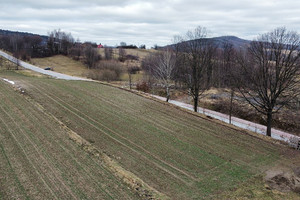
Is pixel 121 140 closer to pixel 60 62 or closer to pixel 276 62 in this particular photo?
pixel 276 62

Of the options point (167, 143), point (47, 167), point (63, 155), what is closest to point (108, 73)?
point (167, 143)

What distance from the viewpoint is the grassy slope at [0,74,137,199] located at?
10500 mm

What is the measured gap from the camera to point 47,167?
12312 millimetres

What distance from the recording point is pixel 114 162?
14.1m

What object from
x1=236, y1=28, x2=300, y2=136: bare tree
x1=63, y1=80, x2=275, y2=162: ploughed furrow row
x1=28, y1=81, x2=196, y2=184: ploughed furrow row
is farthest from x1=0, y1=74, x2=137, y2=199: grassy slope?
x1=236, y1=28, x2=300, y2=136: bare tree

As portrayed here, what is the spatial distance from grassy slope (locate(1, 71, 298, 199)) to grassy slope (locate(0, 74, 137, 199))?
193 cm

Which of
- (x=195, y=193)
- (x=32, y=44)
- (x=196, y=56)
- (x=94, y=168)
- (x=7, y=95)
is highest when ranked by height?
(x=32, y=44)

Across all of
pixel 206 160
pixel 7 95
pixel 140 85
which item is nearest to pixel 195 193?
pixel 206 160

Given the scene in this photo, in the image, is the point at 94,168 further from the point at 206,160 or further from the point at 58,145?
the point at 206,160

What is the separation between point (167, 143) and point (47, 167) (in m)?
8.76

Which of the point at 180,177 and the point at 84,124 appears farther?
the point at 84,124

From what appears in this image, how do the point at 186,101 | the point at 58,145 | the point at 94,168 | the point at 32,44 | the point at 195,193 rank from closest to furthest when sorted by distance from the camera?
the point at 195,193 → the point at 94,168 → the point at 58,145 → the point at 186,101 → the point at 32,44

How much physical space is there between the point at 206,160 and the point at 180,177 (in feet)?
9.92

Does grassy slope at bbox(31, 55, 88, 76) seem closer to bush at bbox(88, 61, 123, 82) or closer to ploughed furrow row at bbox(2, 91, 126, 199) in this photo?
bush at bbox(88, 61, 123, 82)
